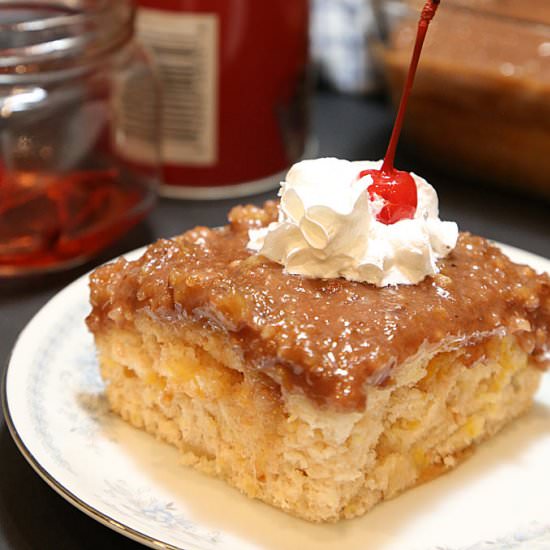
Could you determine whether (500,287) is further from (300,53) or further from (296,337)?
(300,53)

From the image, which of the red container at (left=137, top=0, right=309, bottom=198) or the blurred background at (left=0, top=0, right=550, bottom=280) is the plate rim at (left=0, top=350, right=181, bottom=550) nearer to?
the blurred background at (left=0, top=0, right=550, bottom=280)

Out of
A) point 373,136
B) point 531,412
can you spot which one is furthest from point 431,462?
point 373,136

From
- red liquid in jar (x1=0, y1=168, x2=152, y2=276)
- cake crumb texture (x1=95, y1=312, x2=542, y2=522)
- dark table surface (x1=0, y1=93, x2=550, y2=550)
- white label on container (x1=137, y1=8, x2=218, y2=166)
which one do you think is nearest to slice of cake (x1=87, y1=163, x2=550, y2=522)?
cake crumb texture (x1=95, y1=312, x2=542, y2=522)

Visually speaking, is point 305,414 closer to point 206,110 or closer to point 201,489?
point 201,489

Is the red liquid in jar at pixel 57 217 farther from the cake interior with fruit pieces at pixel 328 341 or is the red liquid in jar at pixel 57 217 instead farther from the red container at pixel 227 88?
the cake interior with fruit pieces at pixel 328 341

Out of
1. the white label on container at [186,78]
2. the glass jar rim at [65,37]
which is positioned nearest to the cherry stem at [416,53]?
the glass jar rim at [65,37]
